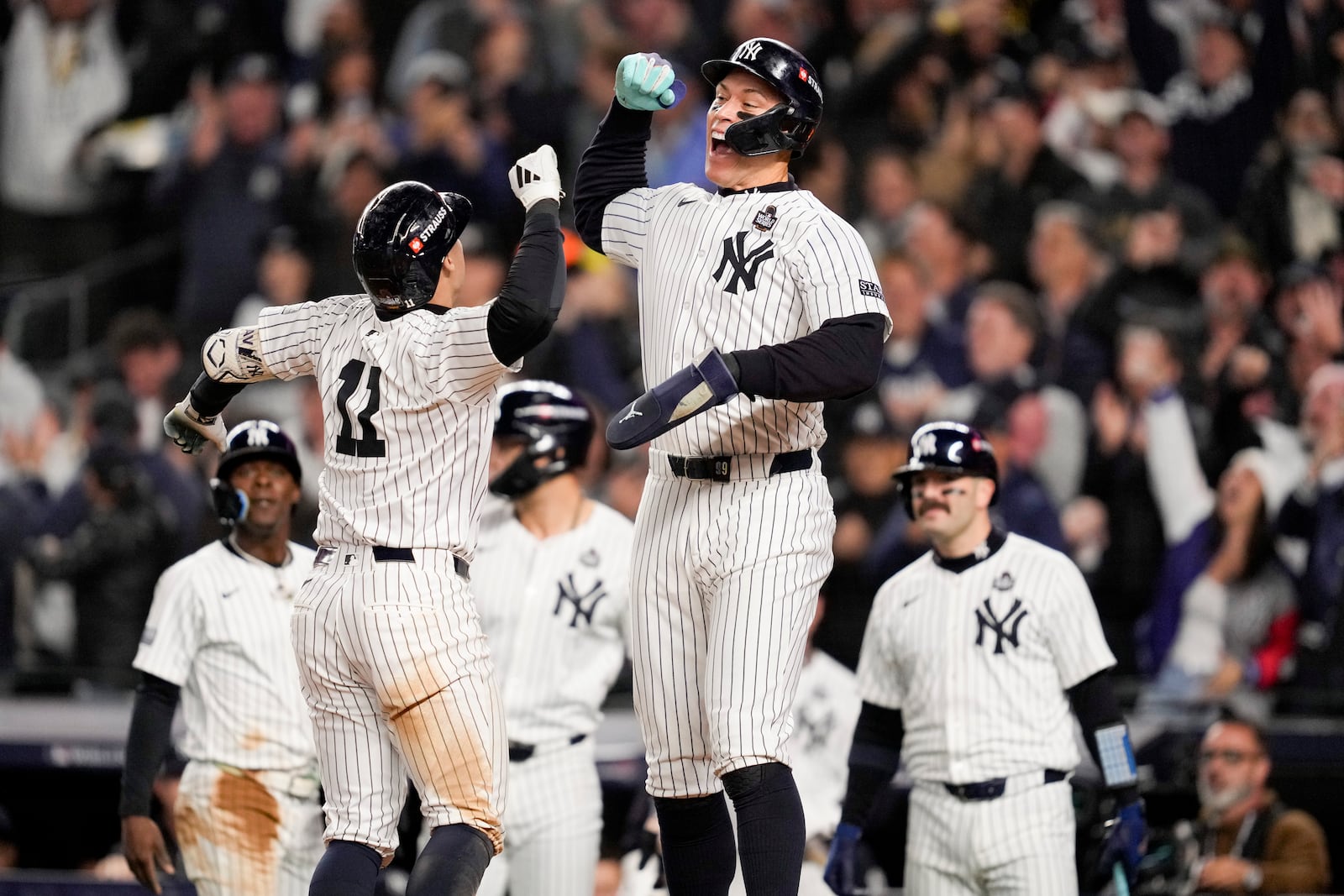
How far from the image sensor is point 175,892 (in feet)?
20.8

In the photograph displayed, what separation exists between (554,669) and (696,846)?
5.68 feet

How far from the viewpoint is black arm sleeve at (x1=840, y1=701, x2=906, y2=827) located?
5.27m

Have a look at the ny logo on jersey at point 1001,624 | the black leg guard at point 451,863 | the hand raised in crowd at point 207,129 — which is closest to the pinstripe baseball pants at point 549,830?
the ny logo on jersey at point 1001,624

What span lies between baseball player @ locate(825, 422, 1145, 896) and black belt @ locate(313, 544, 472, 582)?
1646 millimetres

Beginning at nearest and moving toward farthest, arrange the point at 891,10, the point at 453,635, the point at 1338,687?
the point at 453,635, the point at 1338,687, the point at 891,10

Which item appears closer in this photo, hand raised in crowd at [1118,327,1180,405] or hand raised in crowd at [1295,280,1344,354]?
hand raised in crowd at [1295,280,1344,354]

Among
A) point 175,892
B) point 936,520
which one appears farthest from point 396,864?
point 936,520

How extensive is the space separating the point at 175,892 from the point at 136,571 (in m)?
2.33

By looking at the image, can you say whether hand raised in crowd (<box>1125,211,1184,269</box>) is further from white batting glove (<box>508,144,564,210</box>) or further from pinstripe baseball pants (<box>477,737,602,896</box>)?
white batting glove (<box>508,144,564,210</box>)

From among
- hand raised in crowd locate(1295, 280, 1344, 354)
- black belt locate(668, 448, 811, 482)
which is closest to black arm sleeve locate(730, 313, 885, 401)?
black belt locate(668, 448, 811, 482)

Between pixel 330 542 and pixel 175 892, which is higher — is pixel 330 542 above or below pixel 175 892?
above

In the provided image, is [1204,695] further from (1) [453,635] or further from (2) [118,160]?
(2) [118,160]

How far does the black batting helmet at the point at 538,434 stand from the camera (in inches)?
231

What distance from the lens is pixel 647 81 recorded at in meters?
4.33
